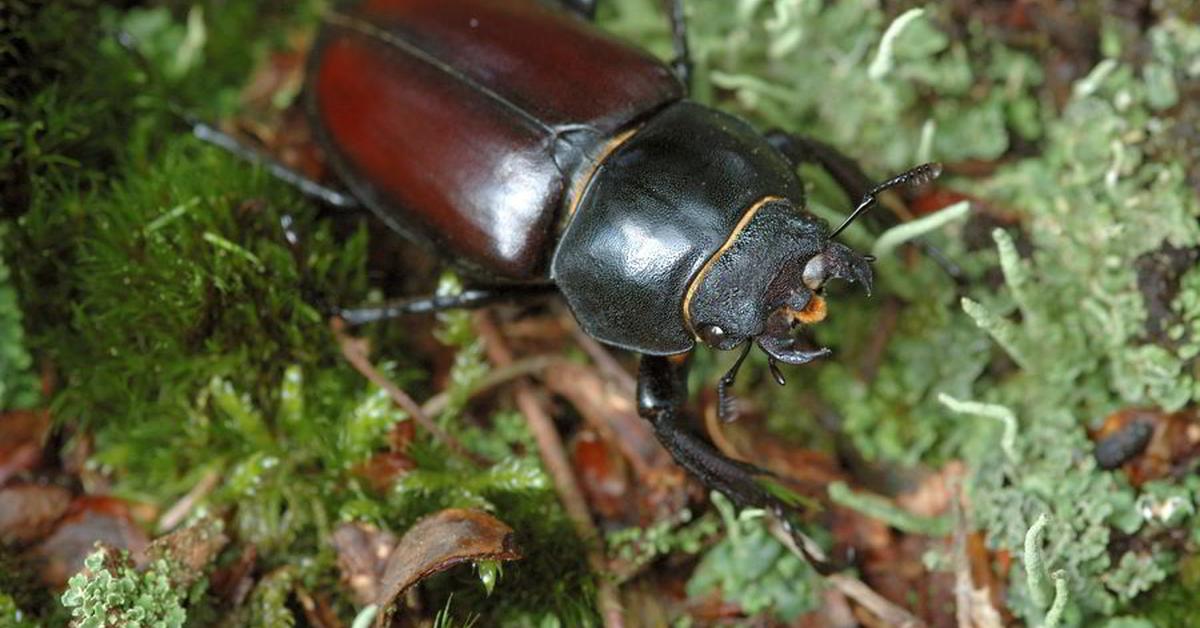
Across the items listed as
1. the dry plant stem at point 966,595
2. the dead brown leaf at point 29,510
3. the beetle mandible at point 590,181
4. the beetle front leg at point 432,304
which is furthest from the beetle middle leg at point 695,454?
the dead brown leaf at point 29,510

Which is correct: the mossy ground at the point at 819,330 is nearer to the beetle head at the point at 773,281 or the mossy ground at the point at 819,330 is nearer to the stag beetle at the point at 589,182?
the stag beetle at the point at 589,182

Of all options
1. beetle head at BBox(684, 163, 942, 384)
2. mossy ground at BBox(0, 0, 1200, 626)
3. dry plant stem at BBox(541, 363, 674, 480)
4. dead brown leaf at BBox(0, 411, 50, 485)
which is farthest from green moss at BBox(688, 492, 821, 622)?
dead brown leaf at BBox(0, 411, 50, 485)

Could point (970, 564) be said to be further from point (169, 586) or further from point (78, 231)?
point (78, 231)

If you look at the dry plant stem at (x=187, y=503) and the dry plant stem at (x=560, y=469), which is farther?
the dry plant stem at (x=187, y=503)

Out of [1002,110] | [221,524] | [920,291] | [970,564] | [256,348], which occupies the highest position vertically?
[1002,110]

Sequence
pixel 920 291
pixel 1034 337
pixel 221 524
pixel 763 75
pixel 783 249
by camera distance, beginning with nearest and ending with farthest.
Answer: pixel 783 249 → pixel 221 524 → pixel 1034 337 → pixel 920 291 → pixel 763 75

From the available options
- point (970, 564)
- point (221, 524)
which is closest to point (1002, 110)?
point (970, 564)
